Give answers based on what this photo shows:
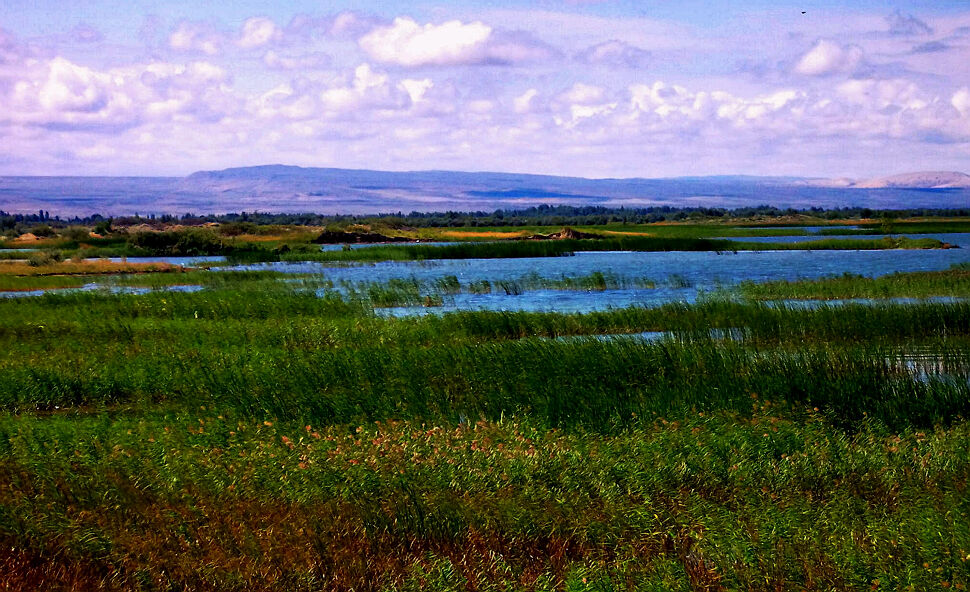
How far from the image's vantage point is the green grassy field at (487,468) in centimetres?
1022

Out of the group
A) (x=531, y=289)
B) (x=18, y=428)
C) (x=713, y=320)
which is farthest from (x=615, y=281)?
(x=18, y=428)

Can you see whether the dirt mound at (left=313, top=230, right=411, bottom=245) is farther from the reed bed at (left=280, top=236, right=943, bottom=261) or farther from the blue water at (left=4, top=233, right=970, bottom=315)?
the blue water at (left=4, top=233, right=970, bottom=315)

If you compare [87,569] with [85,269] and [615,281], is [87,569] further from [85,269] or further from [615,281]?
[85,269]

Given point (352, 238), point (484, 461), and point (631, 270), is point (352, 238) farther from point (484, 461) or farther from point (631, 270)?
point (484, 461)

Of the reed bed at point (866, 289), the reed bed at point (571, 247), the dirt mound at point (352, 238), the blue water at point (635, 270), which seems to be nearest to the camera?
the reed bed at point (866, 289)

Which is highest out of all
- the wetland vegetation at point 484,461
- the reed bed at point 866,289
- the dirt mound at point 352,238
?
the wetland vegetation at point 484,461

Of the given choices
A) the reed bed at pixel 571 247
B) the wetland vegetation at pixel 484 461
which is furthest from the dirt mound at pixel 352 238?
the wetland vegetation at pixel 484 461

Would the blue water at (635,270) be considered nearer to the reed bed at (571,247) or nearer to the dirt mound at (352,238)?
the reed bed at (571,247)

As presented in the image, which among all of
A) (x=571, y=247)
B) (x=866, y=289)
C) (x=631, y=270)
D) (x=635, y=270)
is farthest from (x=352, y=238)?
(x=866, y=289)

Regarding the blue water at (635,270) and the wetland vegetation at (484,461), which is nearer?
the wetland vegetation at (484,461)

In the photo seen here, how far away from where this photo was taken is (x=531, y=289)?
4866 cm

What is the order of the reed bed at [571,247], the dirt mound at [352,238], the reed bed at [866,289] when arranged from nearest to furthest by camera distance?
the reed bed at [866,289] → the reed bed at [571,247] → the dirt mound at [352,238]

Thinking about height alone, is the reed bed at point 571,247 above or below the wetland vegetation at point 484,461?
below

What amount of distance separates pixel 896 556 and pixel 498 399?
9.82 metres
